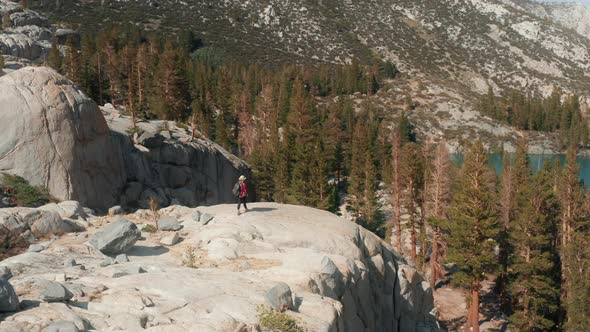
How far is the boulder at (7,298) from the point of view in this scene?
1008cm

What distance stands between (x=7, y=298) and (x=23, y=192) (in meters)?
16.8

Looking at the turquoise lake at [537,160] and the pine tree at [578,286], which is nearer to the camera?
the pine tree at [578,286]

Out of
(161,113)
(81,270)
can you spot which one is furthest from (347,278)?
(161,113)

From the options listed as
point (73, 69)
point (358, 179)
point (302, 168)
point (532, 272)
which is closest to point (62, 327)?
point (532, 272)

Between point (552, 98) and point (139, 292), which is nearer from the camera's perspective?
point (139, 292)

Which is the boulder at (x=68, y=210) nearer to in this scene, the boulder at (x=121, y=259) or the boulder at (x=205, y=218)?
the boulder at (x=205, y=218)

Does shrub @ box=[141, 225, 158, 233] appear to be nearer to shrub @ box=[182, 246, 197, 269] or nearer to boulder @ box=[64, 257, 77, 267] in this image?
shrub @ box=[182, 246, 197, 269]

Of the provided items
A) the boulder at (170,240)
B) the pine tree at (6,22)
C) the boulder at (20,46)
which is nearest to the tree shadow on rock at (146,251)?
the boulder at (170,240)

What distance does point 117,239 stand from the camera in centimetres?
1698

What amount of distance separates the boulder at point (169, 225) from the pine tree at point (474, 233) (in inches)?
920

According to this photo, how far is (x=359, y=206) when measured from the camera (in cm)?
5838

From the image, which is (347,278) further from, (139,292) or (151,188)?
(151,188)

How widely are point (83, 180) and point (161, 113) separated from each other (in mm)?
37032

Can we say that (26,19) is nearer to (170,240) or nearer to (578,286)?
(170,240)
